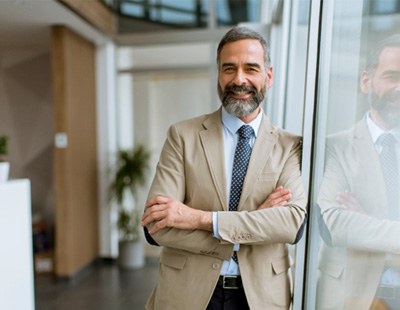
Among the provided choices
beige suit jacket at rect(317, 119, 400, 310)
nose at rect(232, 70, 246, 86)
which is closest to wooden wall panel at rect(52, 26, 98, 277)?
nose at rect(232, 70, 246, 86)

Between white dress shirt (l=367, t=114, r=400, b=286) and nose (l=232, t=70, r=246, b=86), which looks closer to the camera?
white dress shirt (l=367, t=114, r=400, b=286)

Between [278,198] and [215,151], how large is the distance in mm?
312

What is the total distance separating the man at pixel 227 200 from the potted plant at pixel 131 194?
3.05 metres

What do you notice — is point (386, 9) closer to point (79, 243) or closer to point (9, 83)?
point (79, 243)

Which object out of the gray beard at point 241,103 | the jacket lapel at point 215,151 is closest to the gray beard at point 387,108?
the gray beard at point 241,103

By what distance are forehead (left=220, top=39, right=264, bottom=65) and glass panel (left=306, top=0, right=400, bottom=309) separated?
32 cm

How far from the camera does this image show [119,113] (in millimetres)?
4773

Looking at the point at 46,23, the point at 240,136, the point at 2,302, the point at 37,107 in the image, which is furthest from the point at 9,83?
the point at 240,136

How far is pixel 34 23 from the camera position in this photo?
3.68 meters

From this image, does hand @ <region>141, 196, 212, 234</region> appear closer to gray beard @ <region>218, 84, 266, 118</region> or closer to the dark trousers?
the dark trousers

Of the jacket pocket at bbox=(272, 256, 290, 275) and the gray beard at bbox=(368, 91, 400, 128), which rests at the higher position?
the gray beard at bbox=(368, 91, 400, 128)

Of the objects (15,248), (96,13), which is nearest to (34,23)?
(96,13)

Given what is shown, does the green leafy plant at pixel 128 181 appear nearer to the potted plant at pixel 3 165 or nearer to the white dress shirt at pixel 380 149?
the potted plant at pixel 3 165

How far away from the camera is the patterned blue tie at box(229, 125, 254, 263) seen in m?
1.32
